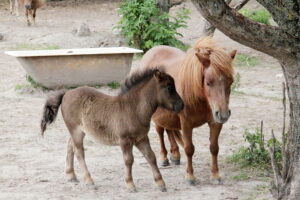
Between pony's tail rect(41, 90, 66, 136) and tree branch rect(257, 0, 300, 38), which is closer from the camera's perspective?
tree branch rect(257, 0, 300, 38)

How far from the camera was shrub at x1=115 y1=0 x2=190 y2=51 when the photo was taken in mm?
14289

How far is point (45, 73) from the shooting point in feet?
35.3

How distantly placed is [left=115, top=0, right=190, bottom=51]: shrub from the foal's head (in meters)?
8.23

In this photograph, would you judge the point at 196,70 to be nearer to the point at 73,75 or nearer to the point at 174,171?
the point at 174,171

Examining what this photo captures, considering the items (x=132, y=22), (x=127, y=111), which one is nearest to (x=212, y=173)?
(x=127, y=111)

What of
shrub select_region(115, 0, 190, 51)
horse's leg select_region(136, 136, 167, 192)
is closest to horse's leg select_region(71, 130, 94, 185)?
horse's leg select_region(136, 136, 167, 192)

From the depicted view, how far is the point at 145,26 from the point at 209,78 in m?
8.67

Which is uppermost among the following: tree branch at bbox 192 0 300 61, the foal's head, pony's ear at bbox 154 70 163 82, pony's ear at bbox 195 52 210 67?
tree branch at bbox 192 0 300 61

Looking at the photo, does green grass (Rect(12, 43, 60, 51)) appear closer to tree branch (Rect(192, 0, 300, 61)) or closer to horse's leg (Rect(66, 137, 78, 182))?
horse's leg (Rect(66, 137, 78, 182))

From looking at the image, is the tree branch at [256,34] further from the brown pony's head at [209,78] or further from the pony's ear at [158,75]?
the pony's ear at [158,75]

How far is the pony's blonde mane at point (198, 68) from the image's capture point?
5938 millimetres

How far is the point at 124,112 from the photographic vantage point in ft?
20.3

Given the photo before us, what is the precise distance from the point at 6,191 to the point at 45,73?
185 inches

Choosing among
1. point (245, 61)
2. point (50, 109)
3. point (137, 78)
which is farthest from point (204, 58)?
point (245, 61)
